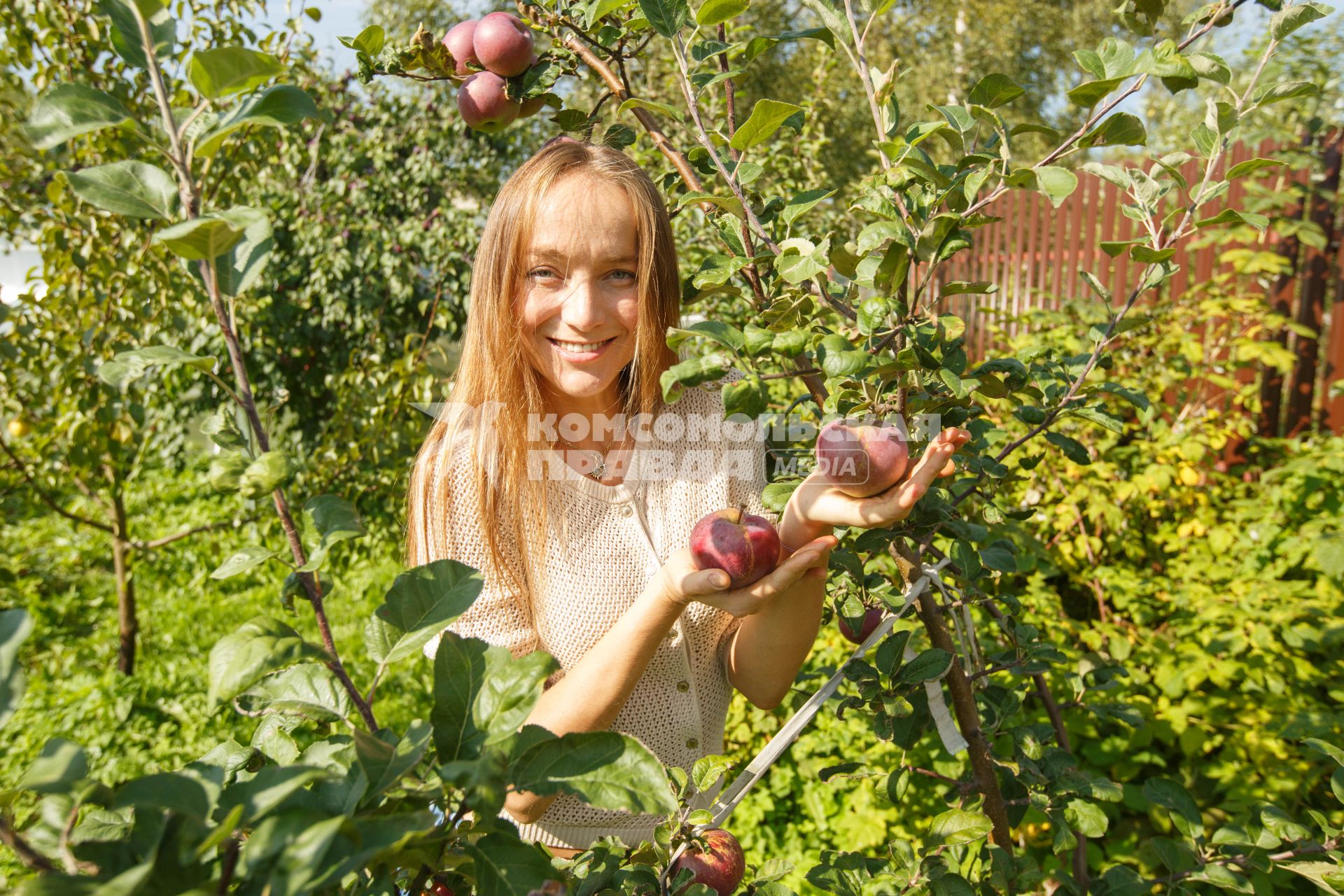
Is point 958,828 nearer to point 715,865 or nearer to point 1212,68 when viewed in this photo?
point 715,865

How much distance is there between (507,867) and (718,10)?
0.81 meters

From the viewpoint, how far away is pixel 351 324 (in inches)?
184

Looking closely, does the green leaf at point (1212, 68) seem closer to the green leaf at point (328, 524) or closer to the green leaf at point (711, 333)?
the green leaf at point (711, 333)

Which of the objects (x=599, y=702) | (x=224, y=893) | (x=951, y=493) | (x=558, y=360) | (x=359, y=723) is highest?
(x=558, y=360)

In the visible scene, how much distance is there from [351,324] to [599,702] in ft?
13.3

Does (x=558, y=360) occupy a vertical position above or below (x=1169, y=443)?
above

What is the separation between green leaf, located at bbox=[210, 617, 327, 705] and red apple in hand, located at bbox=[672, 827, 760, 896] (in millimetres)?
540

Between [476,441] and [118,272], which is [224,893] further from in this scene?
[118,272]

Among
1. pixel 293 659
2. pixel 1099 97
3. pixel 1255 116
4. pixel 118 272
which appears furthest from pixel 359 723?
pixel 1255 116

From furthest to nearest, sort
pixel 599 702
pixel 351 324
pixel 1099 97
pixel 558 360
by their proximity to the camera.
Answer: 1. pixel 351 324
2. pixel 558 360
3. pixel 599 702
4. pixel 1099 97

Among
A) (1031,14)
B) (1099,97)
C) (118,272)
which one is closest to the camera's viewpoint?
(1099,97)

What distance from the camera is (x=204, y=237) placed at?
51 cm

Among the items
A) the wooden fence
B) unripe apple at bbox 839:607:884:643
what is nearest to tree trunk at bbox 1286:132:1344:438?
the wooden fence

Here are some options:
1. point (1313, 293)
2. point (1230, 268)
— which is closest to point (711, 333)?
point (1313, 293)
